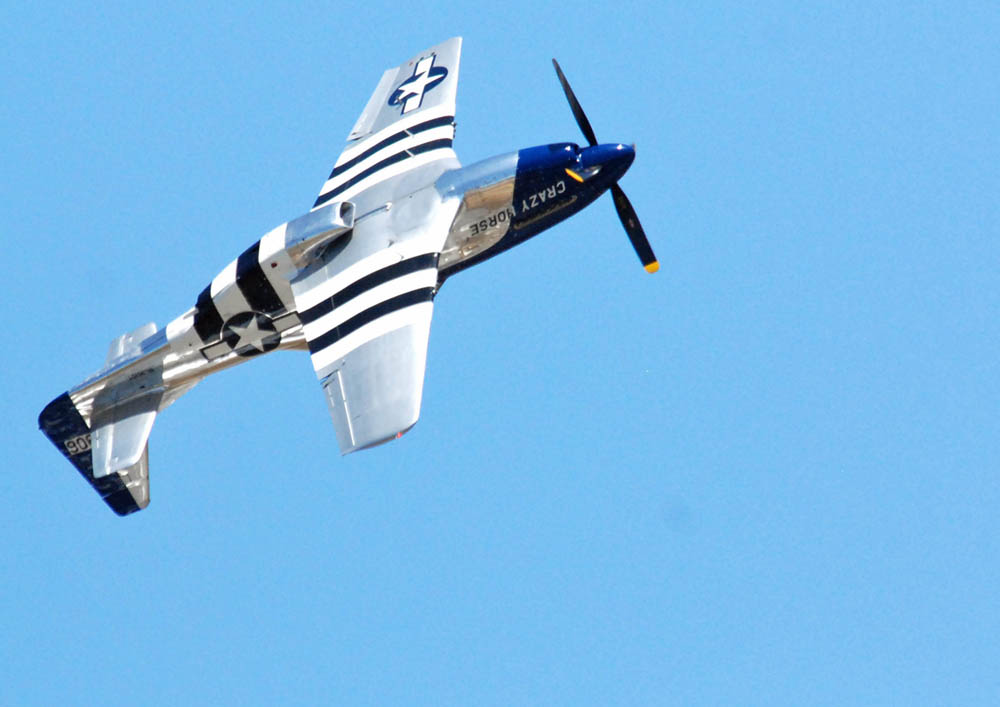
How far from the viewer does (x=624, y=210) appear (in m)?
27.3

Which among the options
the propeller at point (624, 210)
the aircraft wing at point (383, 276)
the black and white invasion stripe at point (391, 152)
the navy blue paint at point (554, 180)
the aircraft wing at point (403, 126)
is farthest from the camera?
the aircraft wing at point (403, 126)

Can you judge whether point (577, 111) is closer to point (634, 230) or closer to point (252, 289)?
point (634, 230)

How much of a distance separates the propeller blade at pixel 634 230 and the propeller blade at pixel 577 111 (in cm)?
111

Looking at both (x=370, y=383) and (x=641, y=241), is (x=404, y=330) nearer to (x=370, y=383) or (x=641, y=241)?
(x=370, y=383)

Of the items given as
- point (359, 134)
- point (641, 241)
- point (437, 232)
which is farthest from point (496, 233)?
point (359, 134)

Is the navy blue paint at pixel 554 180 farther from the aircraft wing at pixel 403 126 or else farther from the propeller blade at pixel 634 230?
the aircraft wing at pixel 403 126

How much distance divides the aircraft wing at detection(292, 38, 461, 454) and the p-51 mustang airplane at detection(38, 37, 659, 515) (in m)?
0.03

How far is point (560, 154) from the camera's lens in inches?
1033

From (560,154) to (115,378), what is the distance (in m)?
10.0

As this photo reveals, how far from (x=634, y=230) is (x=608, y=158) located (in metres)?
1.81

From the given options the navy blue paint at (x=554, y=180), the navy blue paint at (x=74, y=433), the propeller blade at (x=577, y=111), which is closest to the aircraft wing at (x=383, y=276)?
the navy blue paint at (x=554, y=180)

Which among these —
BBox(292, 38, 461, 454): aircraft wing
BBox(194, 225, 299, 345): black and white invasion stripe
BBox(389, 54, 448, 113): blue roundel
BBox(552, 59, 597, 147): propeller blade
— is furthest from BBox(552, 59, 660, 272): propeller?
A: BBox(194, 225, 299, 345): black and white invasion stripe

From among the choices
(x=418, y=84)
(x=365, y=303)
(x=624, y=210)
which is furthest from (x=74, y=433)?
(x=624, y=210)

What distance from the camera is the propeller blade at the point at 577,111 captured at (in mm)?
26984
